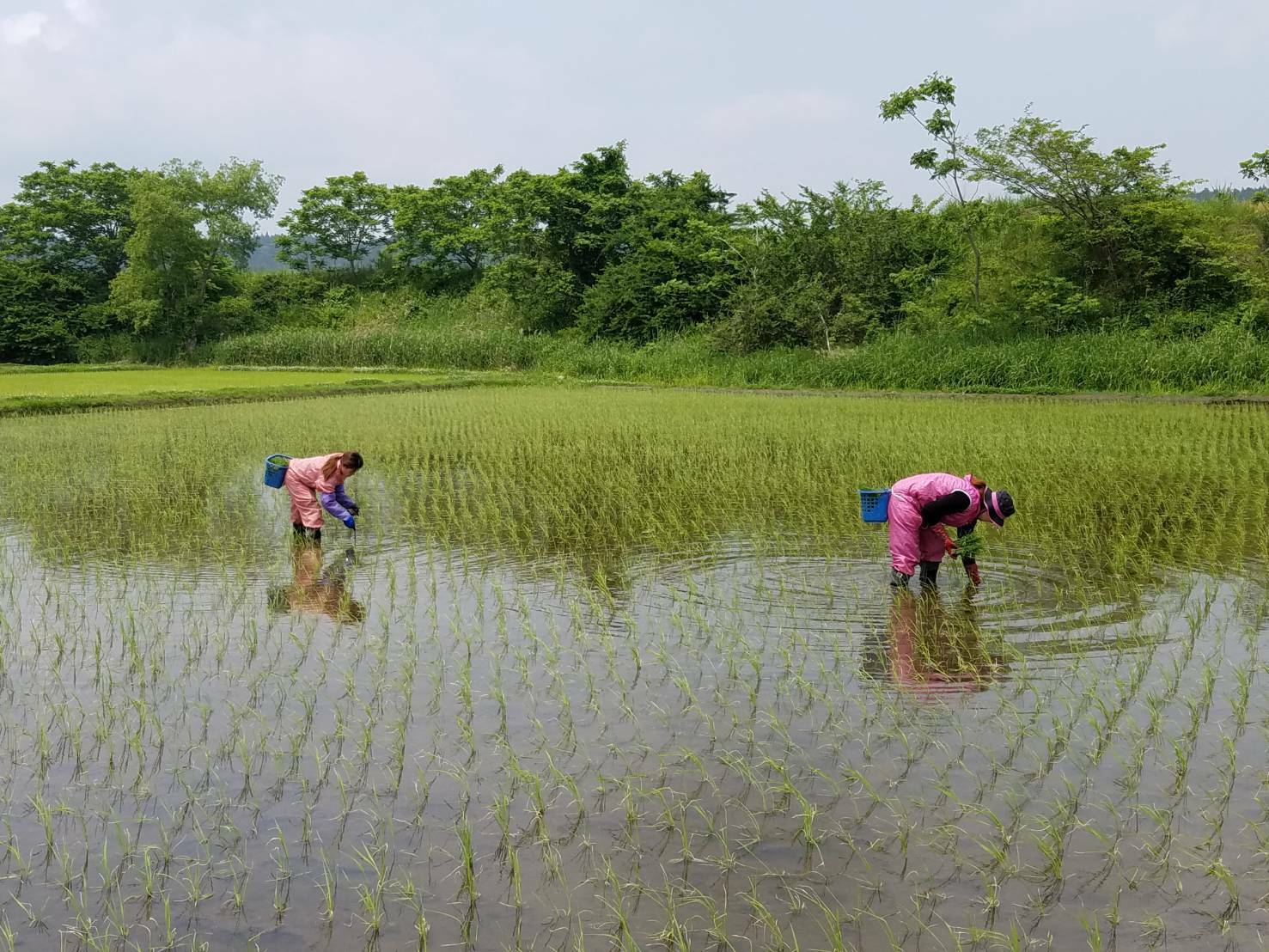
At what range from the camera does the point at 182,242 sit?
3550 centimetres

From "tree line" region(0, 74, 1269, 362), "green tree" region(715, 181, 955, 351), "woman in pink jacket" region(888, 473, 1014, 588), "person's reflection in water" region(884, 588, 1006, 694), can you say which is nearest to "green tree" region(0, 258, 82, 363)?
"tree line" region(0, 74, 1269, 362)

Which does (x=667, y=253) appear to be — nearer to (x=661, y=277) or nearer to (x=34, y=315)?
(x=661, y=277)

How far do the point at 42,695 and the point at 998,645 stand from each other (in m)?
4.17

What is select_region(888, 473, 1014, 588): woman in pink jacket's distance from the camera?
549 centimetres

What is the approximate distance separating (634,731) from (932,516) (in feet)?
7.90

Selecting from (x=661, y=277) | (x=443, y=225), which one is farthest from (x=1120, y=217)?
(x=443, y=225)

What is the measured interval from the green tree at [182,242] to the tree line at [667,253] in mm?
86

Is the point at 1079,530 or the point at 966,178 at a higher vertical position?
the point at 966,178

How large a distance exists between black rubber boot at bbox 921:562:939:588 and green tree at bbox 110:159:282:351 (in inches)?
1347

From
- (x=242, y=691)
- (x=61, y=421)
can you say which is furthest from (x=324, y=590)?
(x=61, y=421)

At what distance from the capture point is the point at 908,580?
19.4 ft

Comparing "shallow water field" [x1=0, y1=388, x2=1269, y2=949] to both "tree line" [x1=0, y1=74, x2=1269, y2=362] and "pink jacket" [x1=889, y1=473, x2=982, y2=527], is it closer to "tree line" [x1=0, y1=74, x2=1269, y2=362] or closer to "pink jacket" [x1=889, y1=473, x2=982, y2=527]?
"pink jacket" [x1=889, y1=473, x2=982, y2=527]

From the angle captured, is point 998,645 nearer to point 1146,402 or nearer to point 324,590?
point 324,590

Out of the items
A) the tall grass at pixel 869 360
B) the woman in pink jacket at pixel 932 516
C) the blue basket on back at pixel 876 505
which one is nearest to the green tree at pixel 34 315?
the tall grass at pixel 869 360
